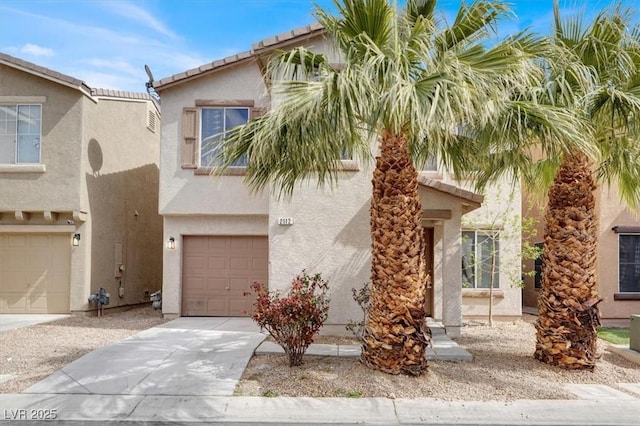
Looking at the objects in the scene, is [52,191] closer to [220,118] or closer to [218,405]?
[220,118]

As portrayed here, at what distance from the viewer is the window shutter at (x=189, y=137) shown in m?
13.9

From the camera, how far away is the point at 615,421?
21.7 feet

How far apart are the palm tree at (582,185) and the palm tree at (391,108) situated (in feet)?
3.82

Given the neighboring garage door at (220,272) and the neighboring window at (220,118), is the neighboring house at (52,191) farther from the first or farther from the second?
the neighboring window at (220,118)

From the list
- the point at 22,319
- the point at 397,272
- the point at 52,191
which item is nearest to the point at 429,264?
the point at 397,272

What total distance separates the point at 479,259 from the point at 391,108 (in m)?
8.90

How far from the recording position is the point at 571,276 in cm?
870

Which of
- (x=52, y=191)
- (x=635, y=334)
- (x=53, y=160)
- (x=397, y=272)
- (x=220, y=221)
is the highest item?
(x=53, y=160)

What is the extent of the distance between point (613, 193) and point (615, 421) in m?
10.2

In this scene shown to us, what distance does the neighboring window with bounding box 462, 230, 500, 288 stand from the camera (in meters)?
14.3

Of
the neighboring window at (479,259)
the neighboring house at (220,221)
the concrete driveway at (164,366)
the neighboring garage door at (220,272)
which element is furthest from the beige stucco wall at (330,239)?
the neighboring window at (479,259)

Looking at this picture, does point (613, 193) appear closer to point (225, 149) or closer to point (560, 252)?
point (560, 252)
